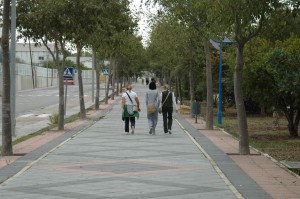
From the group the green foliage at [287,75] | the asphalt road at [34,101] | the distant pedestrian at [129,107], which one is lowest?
the asphalt road at [34,101]

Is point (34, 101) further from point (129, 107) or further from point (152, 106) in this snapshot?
point (152, 106)

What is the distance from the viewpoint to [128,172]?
10.4 m

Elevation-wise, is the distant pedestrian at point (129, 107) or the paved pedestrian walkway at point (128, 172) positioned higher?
the distant pedestrian at point (129, 107)

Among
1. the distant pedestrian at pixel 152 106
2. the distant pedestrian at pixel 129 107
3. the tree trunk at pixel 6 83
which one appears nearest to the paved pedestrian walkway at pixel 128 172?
the tree trunk at pixel 6 83

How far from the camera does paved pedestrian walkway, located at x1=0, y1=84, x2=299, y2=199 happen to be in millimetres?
8422

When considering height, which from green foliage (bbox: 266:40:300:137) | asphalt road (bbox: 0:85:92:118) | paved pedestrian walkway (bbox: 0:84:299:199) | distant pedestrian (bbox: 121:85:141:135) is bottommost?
paved pedestrian walkway (bbox: 0:84:299:199)

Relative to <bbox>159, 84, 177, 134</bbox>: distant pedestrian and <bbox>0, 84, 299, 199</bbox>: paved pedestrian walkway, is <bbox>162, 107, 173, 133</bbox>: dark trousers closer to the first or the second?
<bbox>159, 84, 177, 134</bbox>: distant pedestrian

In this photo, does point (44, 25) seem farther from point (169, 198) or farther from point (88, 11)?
point (169, 198)

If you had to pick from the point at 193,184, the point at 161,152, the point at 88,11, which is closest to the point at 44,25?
the point at 88,11

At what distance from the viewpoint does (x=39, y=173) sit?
10.3 m

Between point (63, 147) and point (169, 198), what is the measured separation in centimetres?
725

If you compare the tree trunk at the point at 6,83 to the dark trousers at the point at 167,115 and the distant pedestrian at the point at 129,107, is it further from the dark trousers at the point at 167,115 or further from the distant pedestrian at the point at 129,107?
the dark trousers at the point at 167,115

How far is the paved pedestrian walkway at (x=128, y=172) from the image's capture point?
8.42m

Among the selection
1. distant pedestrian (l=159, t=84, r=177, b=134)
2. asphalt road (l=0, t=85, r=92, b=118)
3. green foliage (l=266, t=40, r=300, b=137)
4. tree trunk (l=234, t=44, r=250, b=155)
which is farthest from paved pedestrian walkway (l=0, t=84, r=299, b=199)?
asphalt road (l=0, t=85, r=92, b=118)
